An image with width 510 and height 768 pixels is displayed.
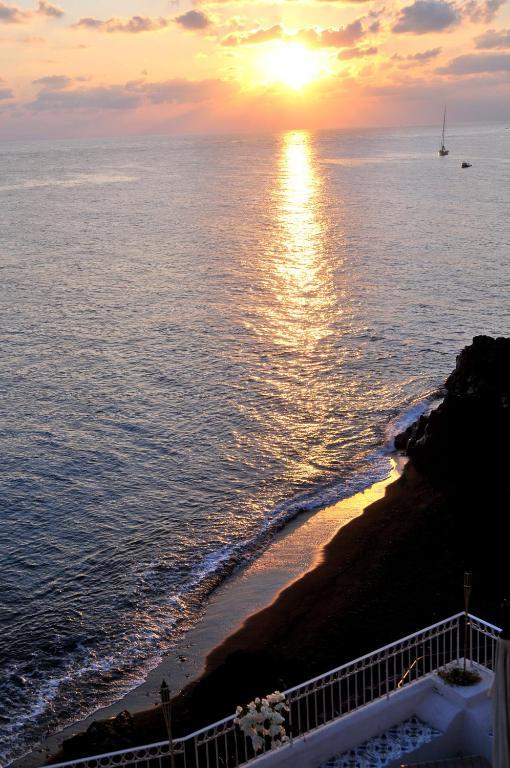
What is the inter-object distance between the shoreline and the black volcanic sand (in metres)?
0.36

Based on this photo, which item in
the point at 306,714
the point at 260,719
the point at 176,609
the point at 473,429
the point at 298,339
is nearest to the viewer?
the point at 260,719

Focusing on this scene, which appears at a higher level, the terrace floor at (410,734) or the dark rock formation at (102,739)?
the terrace floor at (410,734)

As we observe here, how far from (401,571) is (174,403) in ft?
60.7

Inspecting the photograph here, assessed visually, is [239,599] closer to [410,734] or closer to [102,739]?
[102,739]

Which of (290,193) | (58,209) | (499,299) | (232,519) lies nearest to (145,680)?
(232,519)

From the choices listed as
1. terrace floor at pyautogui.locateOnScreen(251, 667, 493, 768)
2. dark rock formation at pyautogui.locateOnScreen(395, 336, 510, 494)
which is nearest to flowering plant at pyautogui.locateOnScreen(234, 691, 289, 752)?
terrace floor at pyautogui.locateOnScreen(251, 667, 493, 768)

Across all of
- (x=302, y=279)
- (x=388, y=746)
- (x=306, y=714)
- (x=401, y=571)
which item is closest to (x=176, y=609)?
(x=401, y=571)

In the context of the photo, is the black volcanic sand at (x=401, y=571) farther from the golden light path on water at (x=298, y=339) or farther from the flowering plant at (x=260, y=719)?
the flowering plant at (x=260, y=719)

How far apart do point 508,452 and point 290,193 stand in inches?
4911

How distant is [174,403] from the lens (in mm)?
39281

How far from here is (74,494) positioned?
97.6 feet

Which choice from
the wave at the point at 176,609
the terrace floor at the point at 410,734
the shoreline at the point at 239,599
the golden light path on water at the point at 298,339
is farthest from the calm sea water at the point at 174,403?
the terrace floor at the point at 410,734

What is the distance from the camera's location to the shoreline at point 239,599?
1855cm

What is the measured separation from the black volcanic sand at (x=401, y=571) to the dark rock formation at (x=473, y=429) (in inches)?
1.5
